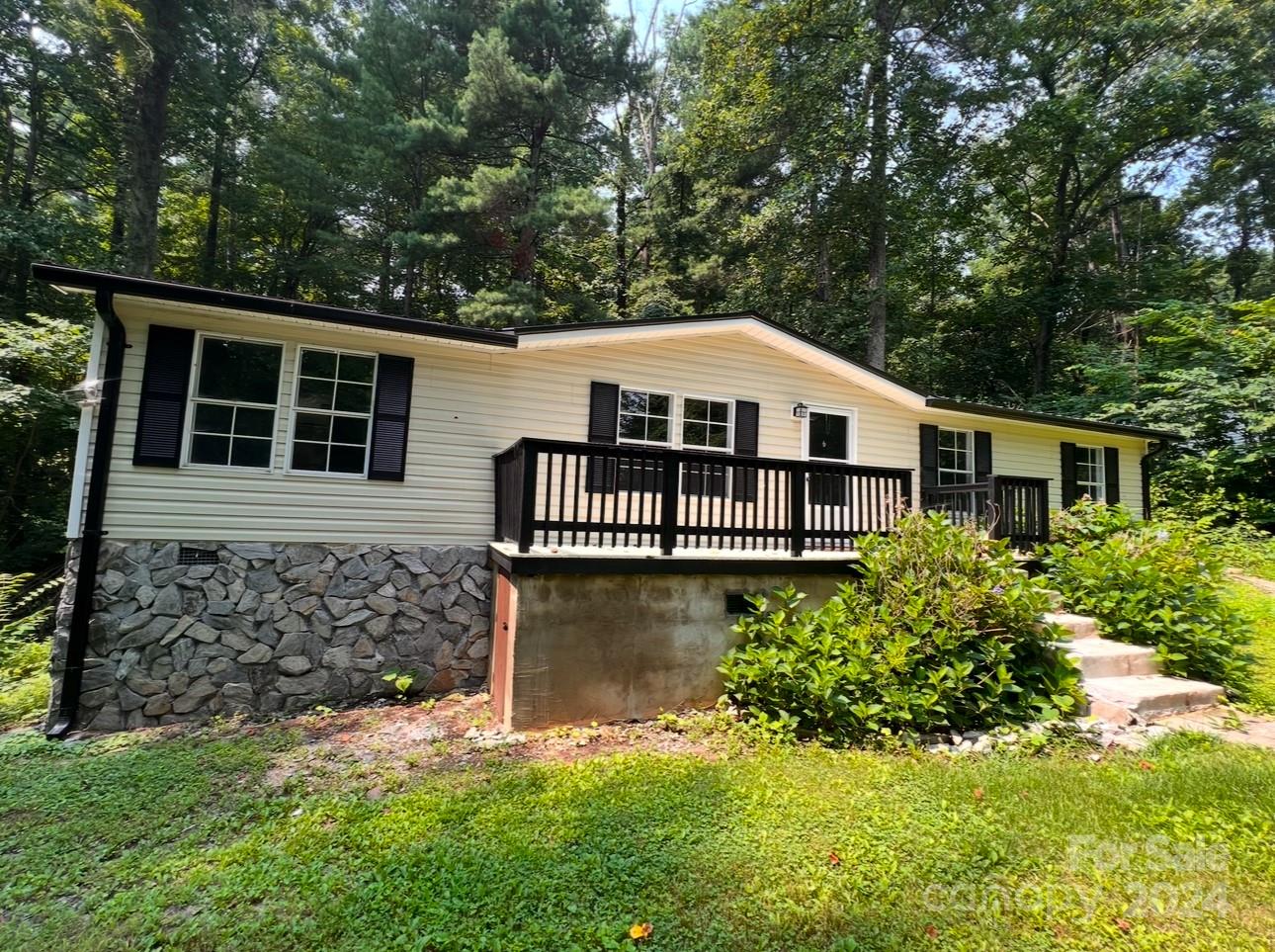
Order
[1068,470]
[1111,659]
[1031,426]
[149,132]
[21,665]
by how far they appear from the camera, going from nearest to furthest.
Answer: [1111,659] < [21,665] < [1031,426] < [1068,470] < [149,132]

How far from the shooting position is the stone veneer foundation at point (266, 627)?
15.7ft

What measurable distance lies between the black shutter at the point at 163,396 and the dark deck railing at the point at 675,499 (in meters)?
2.91

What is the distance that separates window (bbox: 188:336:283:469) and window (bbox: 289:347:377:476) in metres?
0.23

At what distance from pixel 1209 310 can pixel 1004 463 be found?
8.72 meters

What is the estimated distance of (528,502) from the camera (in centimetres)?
466

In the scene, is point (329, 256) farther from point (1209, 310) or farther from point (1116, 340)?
point (1116, 340)

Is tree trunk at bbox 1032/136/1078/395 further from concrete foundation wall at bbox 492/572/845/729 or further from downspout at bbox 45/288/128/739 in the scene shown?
downspout at bbox 45/288/128/739

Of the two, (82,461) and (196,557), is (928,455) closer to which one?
(196,557)

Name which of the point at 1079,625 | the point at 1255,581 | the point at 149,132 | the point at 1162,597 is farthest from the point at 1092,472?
the point at 149,132

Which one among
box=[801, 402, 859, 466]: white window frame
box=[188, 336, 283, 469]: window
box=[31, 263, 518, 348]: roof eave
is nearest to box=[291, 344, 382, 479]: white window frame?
box=[188, 336, 283, 469]: window

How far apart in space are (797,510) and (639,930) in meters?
3.87

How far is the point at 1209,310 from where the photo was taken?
12836mm

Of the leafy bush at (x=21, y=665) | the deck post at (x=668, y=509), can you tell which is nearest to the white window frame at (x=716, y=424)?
the deck post at (x=668, y=509)

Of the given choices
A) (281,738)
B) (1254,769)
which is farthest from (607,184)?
(1254,769)
